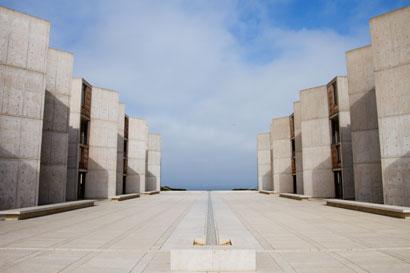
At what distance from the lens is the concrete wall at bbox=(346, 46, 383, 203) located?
21.0 meters

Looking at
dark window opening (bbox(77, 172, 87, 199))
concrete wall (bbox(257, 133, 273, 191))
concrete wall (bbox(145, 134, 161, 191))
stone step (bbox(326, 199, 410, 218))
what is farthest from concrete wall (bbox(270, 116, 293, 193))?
dark window opening (bbox(77, 172, 87, 199))

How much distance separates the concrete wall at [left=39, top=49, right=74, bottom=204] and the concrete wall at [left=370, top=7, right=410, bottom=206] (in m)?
18.7

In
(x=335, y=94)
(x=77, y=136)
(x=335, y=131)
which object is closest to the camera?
(x=77, y=136)

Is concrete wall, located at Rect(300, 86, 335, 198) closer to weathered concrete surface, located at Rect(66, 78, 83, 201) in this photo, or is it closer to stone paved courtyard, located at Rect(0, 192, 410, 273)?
stone paved courtyard, located at Rect(0, 192, 410, 273)

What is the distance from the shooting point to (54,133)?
2164 centimetres

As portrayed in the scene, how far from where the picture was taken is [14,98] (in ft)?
55.1

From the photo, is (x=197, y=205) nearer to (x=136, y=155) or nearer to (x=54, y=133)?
(x=54, y=133)

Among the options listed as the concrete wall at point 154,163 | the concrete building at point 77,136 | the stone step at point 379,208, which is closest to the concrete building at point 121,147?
the concrete building at point 77,136

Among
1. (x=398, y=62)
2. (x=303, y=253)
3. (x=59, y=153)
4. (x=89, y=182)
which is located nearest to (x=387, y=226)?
(x=303, y=253)

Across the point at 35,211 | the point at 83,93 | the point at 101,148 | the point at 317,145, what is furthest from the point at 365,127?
the point at 83,93

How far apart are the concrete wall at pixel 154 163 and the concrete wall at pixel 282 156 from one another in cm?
1895

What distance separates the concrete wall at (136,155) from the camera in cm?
4075

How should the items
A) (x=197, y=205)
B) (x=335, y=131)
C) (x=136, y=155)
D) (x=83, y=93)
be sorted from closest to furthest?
(x=197, y=205) → (x=83, y=93) → (x=335, y=131) → (x=136, y=155)

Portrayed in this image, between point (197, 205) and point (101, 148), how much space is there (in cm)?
1137
